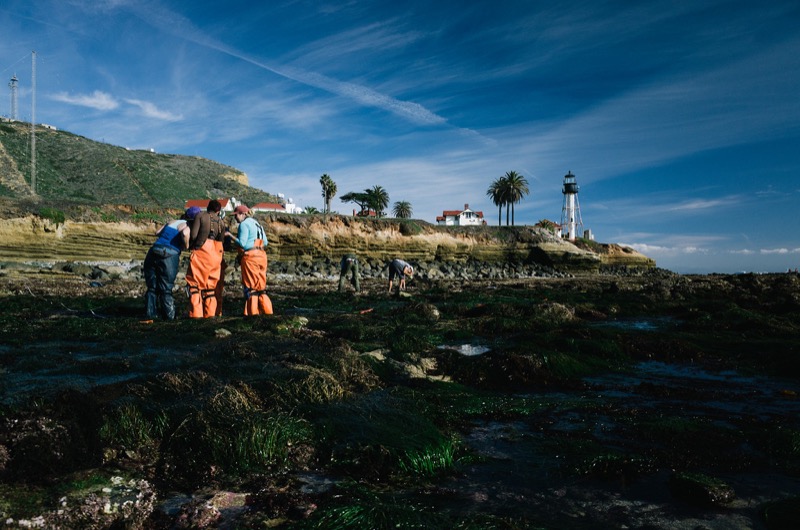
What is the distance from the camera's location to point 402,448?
10.7 ft

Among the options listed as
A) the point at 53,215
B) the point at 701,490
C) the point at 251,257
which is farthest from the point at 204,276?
the point at 53,215

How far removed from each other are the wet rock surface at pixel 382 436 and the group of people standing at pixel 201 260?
2364mm

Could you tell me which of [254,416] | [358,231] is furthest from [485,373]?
[358,231]

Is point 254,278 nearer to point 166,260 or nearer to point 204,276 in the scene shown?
point 204,276

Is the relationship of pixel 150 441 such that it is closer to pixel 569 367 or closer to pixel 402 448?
pixel 402 448

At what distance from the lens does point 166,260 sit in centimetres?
959

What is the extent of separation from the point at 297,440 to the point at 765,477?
133 inches

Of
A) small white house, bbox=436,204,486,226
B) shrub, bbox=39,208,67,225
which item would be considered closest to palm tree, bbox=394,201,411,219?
small white house, bbox=436,204,486,226

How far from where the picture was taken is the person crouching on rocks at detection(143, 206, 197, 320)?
959 centimetres

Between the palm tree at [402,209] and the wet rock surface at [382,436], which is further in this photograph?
the palm tree at [402,209]

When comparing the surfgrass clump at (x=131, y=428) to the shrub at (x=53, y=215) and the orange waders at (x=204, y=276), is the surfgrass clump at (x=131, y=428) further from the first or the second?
the shrub at (x=53, y=215)

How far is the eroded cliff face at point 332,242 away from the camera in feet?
97.1

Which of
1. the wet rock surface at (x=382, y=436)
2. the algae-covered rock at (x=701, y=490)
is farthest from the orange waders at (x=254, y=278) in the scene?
the algae-covered rock at (x=701, y=490)

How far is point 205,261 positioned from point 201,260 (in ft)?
0.30
